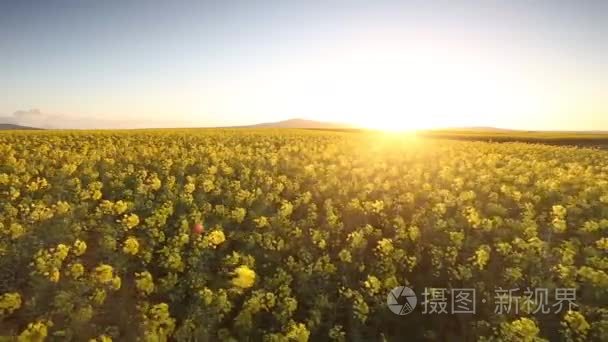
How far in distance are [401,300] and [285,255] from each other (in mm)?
3290

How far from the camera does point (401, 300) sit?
11.1 m

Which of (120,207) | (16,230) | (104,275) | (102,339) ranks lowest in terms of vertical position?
(102,339)

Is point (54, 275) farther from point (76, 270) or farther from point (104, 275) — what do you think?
point (104, 275)

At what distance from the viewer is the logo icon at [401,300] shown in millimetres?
10859

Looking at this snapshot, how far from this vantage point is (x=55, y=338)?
348 inches

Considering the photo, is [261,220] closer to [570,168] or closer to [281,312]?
[281,312]

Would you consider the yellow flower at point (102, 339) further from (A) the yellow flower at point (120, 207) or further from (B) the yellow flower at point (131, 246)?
(A) the yellow flower at point (120, 207)

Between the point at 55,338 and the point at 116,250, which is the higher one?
the point at 116,250

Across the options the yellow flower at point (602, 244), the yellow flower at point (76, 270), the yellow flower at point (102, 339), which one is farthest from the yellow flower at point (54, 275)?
the yellow flower at point (602, 244)

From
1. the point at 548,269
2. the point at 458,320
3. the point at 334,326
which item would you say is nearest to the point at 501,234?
the point at 548,269

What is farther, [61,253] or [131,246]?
[131,246]

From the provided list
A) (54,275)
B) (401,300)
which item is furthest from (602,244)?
(54,275)

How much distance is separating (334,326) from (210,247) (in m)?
4.06

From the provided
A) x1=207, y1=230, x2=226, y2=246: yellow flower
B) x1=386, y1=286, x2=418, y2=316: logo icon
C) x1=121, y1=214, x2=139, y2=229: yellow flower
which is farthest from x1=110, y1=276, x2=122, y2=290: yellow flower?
x1=386, y1=286, x2=418, y2=316: logo icon
